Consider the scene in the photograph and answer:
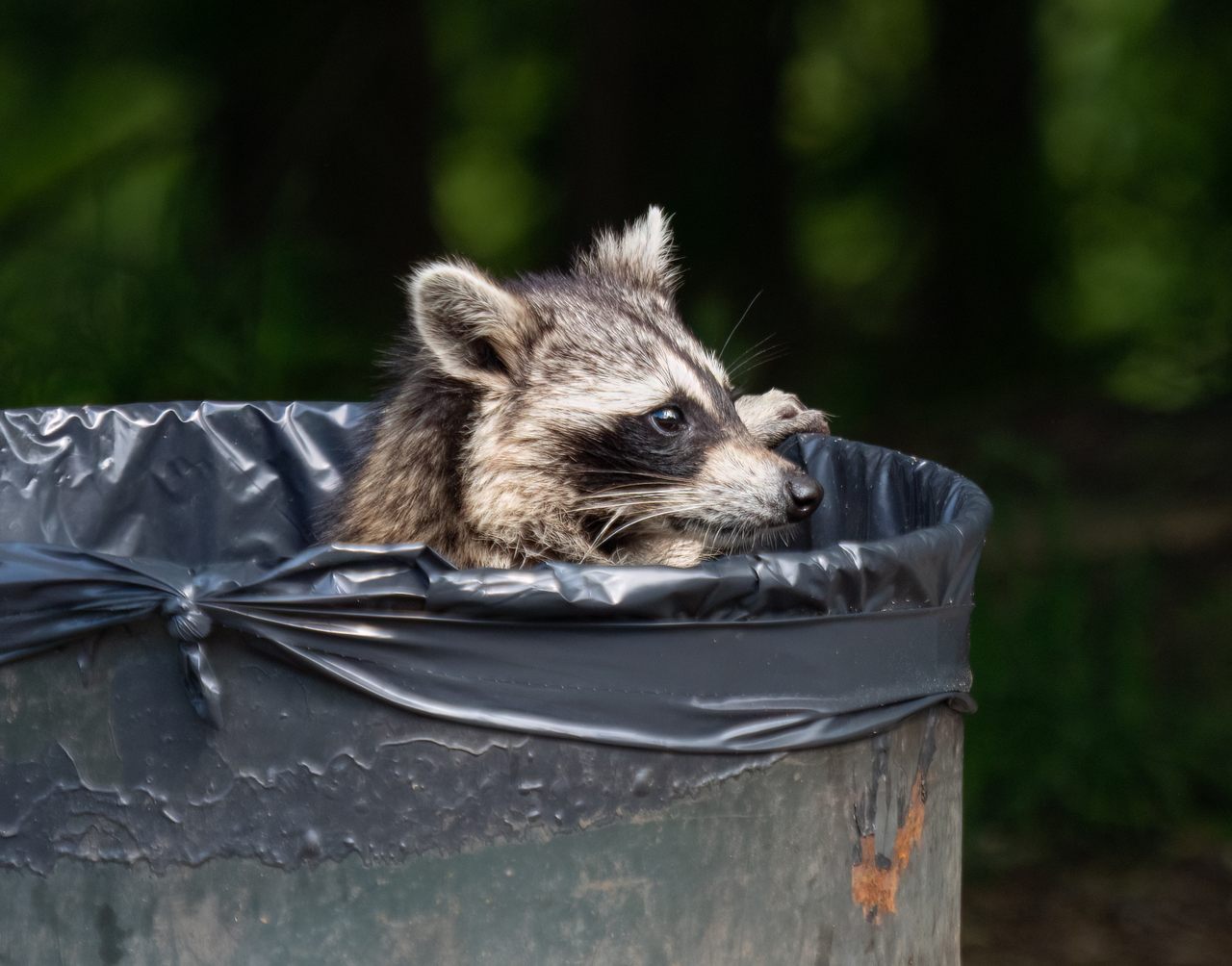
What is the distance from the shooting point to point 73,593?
5.21ft

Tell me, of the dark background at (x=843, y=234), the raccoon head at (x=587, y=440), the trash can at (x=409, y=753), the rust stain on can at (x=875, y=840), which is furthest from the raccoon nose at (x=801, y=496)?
the dark background at (x=843, y=234)

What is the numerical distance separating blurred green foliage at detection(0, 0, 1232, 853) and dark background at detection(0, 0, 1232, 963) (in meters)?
0.01

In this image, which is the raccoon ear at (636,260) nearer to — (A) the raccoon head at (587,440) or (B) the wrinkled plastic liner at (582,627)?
(A) the raccoon head at (587,440)

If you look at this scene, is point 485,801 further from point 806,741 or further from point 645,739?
point 806,741

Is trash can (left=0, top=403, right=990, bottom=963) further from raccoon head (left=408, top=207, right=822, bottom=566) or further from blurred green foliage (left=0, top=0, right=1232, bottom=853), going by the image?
blurred green foliage (left=0, top=0, right=1232, bottom=853)

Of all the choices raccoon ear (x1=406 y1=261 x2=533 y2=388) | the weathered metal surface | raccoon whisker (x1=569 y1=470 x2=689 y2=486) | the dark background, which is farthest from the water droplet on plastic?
the dark background

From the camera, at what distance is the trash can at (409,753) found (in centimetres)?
160

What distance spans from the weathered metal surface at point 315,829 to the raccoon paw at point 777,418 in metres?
1.54

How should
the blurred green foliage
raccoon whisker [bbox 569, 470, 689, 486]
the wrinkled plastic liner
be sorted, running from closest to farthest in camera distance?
1. the wrinkled plastic liner
2. raccoon whisker [bbox 569, 470, 689, 486]
3. the blurred green foliage

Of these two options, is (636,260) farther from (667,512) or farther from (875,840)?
(875,840)

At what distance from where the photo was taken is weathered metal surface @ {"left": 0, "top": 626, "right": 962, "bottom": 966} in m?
1.61

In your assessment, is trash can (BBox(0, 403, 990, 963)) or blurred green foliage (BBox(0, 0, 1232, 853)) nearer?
trash can (BBox(0, 403, 990, 963))

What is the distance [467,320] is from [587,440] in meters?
0.30

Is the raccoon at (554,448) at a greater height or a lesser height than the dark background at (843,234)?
lesser
